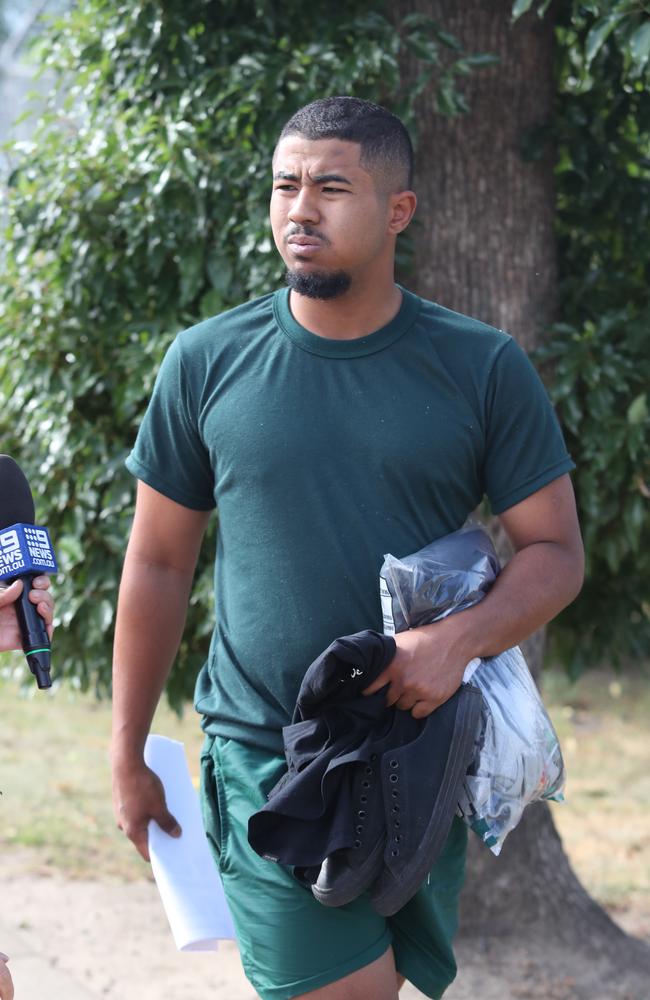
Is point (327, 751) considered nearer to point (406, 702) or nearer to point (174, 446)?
point (406, 702)

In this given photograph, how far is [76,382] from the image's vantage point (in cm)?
452

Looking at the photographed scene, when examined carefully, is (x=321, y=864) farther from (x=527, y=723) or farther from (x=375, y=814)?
(x=527, y=723)

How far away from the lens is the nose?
2.73 metres

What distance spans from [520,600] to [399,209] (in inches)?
33.0

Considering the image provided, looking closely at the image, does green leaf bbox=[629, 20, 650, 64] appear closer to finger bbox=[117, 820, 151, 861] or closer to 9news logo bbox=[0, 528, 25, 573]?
9news logo bbox=[0, 528, 25, 573]

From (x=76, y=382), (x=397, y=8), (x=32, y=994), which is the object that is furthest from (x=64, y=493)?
(x=397, y=8)

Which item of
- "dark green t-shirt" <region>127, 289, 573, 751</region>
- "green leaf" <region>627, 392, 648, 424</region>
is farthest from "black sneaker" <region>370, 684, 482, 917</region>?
"green leaf" <region>627, 392, 648, 424</region>

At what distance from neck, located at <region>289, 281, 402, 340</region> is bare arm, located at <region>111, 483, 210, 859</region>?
19.5 inches

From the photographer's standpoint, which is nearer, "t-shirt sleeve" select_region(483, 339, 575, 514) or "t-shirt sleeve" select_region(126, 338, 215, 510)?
"t-shirt sleeve" select_region(483, 339, 575, 514)

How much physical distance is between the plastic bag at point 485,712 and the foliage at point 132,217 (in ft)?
5.77

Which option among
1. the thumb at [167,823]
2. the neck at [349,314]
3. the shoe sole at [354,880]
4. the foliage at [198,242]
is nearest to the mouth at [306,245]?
the neck at [349,314]

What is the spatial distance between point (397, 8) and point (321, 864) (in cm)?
288

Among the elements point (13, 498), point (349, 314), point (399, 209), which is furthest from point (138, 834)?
point (399, 209)

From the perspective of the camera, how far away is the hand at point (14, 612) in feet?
7.79
